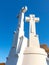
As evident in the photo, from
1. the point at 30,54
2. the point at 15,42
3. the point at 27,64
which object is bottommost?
the point at 27,64

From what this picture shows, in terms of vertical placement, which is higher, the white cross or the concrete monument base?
the white cross

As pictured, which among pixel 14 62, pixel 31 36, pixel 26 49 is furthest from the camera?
pixel 31 36

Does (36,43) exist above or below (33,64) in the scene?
above

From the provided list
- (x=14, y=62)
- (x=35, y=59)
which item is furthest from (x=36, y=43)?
(x=14, y=62)

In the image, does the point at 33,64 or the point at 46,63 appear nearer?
the point at 33,64

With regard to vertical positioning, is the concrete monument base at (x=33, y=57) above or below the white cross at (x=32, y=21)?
below

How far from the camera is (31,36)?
1035 cm

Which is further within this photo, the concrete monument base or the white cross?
the white cross

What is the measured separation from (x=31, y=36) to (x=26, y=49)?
123cm

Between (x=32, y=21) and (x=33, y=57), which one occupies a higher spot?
(x=32, y=21)

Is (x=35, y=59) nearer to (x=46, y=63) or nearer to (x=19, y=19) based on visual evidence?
(x=46, y=63)

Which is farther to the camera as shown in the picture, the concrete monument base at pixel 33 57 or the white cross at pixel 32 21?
the white cross at pixel 32 21

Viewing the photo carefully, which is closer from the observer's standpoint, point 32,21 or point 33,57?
point 33,57

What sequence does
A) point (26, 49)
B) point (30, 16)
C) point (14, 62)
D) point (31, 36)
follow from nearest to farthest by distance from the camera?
point (14, 62) → point (26, 49) → point (31, 36) → point (30, 16)
